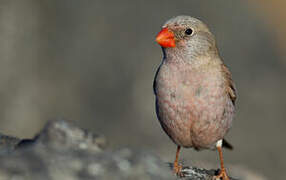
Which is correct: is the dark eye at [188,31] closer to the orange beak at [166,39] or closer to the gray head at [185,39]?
the gray head at [185,39]

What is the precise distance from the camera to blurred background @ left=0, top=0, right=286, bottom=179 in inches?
529

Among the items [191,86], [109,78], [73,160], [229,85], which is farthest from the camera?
[109,78]

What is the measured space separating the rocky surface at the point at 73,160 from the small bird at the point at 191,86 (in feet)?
8.37

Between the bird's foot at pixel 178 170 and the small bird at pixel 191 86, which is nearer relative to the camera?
the small bird at pixel 191 86

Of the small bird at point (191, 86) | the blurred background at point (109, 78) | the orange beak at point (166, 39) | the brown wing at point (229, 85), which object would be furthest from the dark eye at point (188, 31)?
the blurred background at point (109, 78)

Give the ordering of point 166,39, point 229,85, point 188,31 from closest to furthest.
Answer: point 166,39
point 188,31
point 229,85

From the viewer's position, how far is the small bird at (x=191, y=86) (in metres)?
6.74

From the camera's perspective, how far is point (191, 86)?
6.71 meters

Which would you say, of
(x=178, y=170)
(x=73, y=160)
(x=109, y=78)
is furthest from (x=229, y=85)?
(x=109, y=78)

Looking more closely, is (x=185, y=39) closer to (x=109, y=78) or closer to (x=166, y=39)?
(x=166, y=39)

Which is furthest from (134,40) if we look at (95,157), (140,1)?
(95,157)

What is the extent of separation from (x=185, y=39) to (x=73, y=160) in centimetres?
356

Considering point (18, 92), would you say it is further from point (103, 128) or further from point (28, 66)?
point (103, 128)

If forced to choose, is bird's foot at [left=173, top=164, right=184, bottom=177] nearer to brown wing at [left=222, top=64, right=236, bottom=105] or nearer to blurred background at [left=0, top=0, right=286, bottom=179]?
brown wing at [left=222, top=64, right=236, bottom=105]
